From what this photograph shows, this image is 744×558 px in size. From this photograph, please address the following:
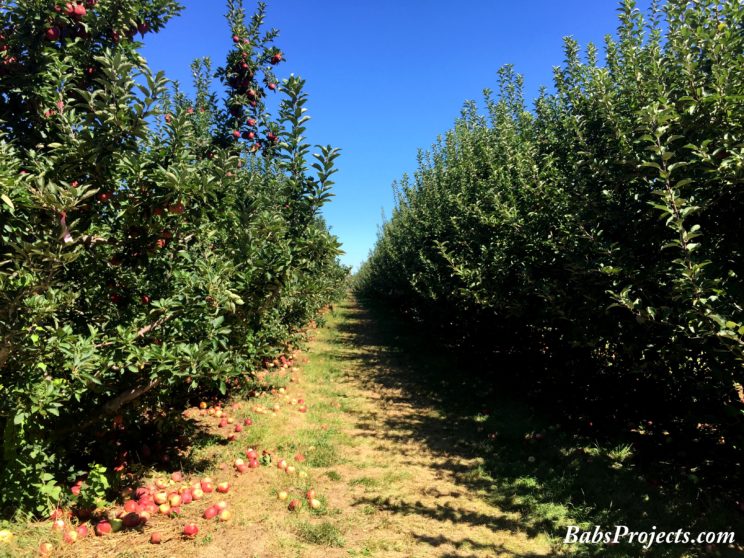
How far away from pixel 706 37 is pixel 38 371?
624cm

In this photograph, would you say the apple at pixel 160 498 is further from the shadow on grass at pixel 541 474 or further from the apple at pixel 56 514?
the shadow on grass at pixel 541 474

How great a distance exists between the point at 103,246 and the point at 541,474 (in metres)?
5.32

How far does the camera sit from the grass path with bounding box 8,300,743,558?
362cm

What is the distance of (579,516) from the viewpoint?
165 inches

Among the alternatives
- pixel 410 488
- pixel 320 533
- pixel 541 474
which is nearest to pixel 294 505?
pixel 320 533

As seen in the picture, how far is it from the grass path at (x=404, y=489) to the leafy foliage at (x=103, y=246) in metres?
0.95

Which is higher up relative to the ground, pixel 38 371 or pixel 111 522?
pixel 38 371

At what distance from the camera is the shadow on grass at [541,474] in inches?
157

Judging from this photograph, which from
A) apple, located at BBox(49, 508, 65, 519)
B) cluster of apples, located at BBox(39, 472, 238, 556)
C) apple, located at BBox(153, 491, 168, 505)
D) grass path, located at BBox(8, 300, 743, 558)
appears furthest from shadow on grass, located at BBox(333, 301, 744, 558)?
apple, located at BBox(49, 508, 65, 519)

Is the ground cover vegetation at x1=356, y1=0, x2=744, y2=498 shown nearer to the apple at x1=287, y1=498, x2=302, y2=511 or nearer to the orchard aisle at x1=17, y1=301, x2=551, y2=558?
the orchard aisle at x1=17, y1=301, x2=551, y2=558

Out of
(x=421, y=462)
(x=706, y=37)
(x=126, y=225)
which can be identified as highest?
(x=706, y=37)

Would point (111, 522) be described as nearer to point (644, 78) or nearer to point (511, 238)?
point (511, 238)

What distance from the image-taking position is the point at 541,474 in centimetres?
509

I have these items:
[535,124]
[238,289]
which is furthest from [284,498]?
[535,124]
